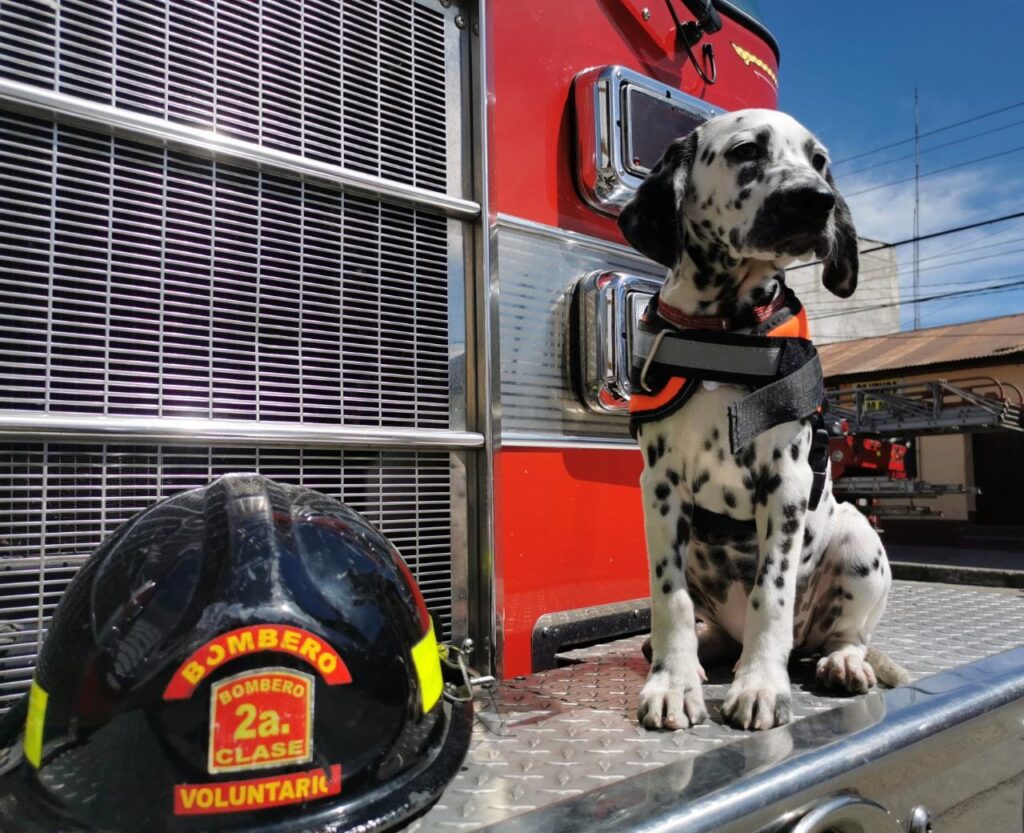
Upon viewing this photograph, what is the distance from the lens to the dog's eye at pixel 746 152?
1948mm

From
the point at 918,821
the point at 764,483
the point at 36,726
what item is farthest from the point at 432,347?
the point at 918,821

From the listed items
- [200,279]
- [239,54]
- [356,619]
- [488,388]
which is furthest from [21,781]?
[239,54]

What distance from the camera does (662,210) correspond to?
206cm

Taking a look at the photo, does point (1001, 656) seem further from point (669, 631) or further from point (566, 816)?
point (566, 816)

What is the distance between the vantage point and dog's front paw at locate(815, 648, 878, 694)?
1.91 m

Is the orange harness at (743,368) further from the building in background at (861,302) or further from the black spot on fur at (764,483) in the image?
the building in background at (861,302)

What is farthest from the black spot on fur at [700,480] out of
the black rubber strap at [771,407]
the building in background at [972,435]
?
the building in background at [972,435]

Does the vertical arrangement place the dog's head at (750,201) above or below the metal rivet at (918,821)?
above

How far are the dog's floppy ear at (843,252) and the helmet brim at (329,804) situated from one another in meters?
Result: 1.46

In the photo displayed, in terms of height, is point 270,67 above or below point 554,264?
above

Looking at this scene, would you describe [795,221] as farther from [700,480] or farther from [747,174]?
[700,480]

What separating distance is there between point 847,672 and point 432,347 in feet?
4.18

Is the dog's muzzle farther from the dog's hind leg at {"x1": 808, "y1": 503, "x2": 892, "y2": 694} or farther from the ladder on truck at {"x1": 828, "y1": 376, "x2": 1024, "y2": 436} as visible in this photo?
the ladder on truck at {"x1": 828, "y1": 376, "x2": 1024, "y2": 436}

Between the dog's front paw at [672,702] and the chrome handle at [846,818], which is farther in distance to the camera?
the dog's front paw at [672,702]
